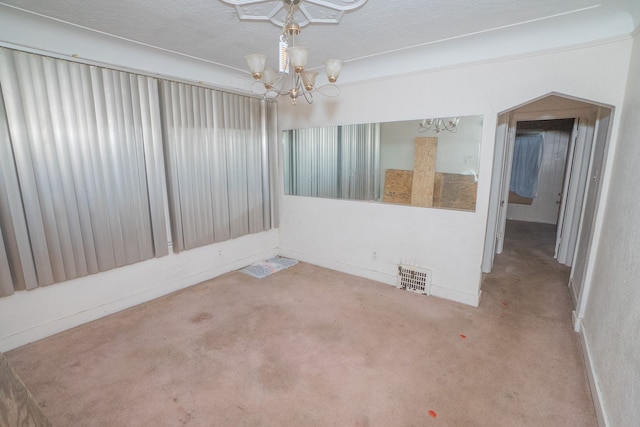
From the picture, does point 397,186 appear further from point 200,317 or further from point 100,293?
point 100,293

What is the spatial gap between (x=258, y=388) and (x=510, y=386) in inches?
67.8

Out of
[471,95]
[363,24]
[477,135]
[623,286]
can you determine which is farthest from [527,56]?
[623,286]

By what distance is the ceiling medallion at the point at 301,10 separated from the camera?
195cm

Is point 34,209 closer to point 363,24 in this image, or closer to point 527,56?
point 363,24

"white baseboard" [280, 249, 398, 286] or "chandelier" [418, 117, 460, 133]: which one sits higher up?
"chandelier" [418, 117, 460, 133]

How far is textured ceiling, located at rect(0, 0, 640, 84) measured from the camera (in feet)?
6.73

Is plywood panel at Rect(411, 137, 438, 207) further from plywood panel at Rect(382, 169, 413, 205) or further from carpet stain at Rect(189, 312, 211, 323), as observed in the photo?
carpet stain at Rect(189, 312, 211, 323)

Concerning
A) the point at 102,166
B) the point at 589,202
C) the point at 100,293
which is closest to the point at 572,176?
the point at 589,202

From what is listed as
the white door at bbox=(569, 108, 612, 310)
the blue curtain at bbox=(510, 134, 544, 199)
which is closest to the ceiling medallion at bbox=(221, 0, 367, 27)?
the white door at bbox=(569, 108, 612, 310)

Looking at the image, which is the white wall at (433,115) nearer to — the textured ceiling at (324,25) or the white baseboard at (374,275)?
the white baseboard at (374,275)

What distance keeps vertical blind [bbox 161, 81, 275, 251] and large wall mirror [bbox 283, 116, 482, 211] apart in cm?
52

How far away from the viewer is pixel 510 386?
1.99m

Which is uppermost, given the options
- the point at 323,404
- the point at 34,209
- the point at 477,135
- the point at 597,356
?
the point at 477,135

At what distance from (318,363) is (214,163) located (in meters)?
2.55
